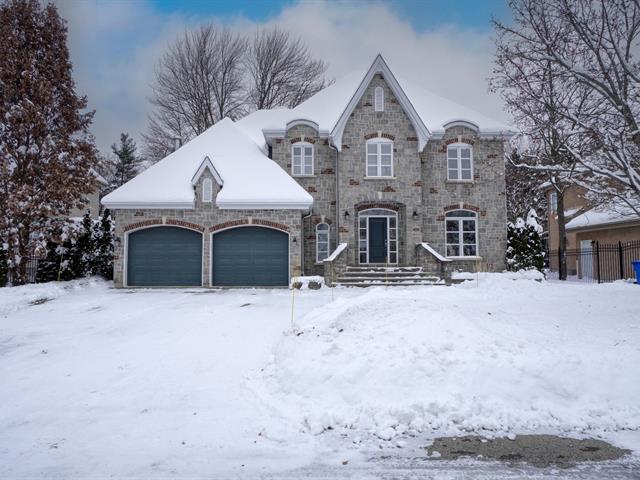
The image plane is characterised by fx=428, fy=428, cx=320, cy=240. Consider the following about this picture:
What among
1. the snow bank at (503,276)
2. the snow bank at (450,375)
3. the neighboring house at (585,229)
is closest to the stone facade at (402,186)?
the snow bank at (503,276)

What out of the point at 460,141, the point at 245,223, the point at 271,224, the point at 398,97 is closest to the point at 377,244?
the point at 271,224

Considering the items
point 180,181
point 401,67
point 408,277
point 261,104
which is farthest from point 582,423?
point 261,104

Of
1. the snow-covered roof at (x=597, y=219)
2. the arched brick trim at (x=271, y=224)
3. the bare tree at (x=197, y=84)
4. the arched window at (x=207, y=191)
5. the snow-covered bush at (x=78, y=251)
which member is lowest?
the snow-covered bush at (x=78, y=251)

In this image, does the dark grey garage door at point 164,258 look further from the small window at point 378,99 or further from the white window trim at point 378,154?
the small window at point 378,99

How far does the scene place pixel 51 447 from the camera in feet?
14.4

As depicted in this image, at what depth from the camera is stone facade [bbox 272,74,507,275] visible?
65.2ft

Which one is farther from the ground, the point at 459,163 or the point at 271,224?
the point at 459,163

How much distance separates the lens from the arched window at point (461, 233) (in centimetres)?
2061

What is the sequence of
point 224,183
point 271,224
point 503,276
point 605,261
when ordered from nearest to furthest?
point 503,276
point 271,224
point 224,183
point 605,261

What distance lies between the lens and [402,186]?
19953mm

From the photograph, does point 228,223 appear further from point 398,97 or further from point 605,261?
point 605,261

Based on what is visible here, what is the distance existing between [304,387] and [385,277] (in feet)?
40.8

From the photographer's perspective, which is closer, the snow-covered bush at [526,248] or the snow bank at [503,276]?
the snow bank at [503,276]

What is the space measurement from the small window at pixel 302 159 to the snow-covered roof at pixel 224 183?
122cm
